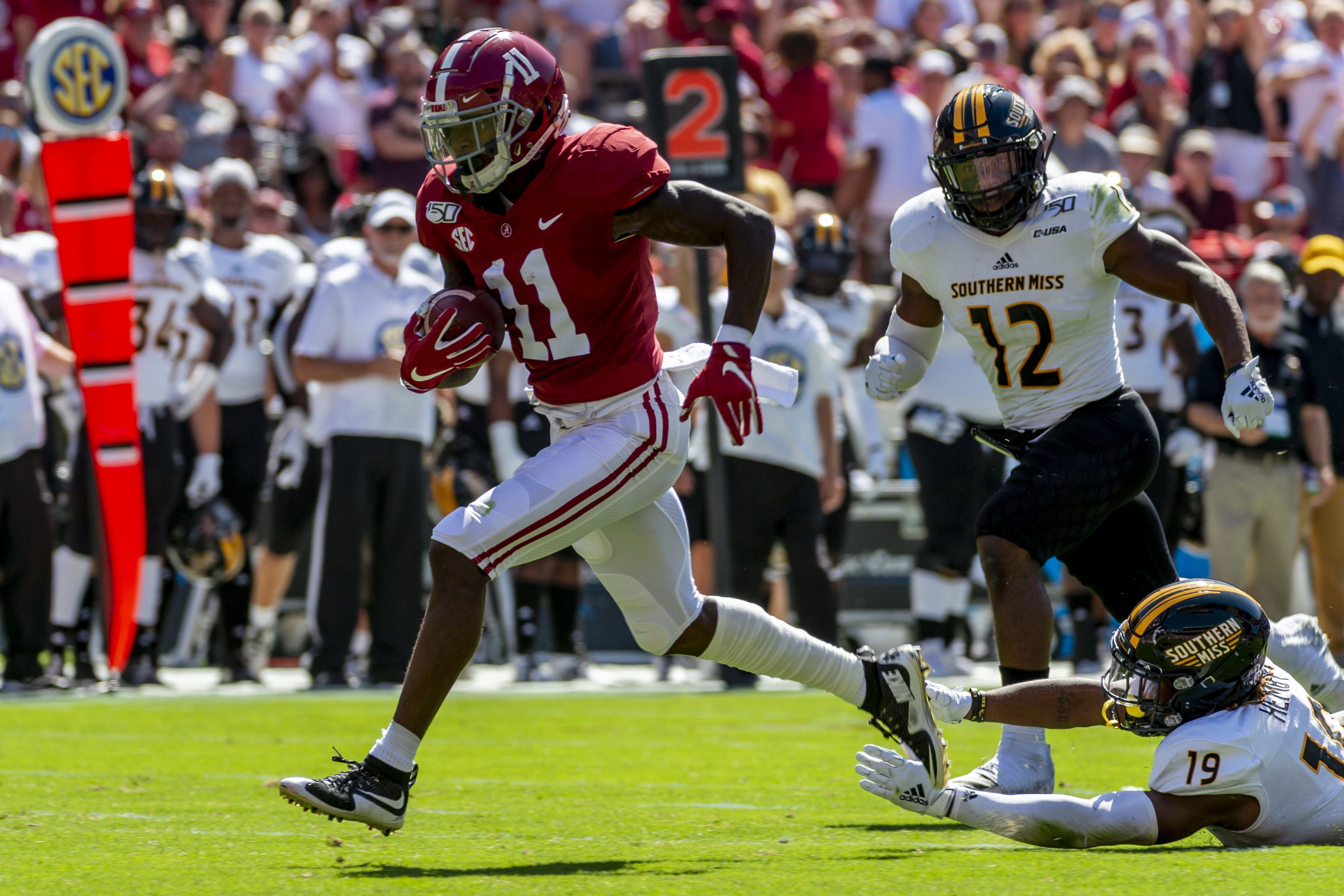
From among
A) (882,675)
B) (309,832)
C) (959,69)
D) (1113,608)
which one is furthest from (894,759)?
(959,69)

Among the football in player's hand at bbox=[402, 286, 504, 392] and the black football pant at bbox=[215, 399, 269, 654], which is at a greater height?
the football in player's hand at bbox=[402, 286, 504, 392]

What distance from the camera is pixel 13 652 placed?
9016 mm

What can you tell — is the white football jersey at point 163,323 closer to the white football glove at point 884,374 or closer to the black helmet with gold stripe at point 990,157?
the white football glove at point 884,374

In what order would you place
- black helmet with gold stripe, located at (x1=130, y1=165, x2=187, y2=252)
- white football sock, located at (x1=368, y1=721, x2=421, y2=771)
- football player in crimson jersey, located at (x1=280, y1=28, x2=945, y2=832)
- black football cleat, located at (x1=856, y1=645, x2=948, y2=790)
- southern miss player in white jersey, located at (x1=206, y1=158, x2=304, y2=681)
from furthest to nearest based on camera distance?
southern miss player in white jersey, located at (x1=206, y1=158, x2=304, y2=681)
black helmet with gold stripe, located at (x1=130, y1=165, x2=187, y2=252)
black football cleat, located at (x1=856, y1=645, x2=948, y2=790)
football player in crimson jersey, located at (x1=280, y1=28, x2=945, y2=832)
white football sock, located at (x1=368, y1=721, x2=421, y2=771)

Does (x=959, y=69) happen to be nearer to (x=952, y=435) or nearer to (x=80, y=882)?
(x=952, y=435)

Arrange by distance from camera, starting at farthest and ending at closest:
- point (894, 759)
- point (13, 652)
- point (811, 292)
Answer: point (811, 292), point (13, 652), point (894, 759)

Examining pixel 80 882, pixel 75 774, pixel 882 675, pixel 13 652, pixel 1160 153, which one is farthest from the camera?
pixel 1160 153

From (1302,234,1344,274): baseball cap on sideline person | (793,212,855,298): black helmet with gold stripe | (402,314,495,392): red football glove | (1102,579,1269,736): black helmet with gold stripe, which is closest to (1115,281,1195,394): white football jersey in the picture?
(1302,234,1344,274): baseball cap on sideline person

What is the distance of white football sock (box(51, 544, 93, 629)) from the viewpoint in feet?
31.0

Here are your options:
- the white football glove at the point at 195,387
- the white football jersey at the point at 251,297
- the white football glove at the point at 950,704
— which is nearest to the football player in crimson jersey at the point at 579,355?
the white football glove at the point at 950,704

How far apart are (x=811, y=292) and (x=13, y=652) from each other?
175 inches

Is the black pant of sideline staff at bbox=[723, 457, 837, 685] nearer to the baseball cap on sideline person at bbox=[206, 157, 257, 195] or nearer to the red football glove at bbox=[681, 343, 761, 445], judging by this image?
the baseball cap on sideline person at bbox=[206, 157, 257, 195]

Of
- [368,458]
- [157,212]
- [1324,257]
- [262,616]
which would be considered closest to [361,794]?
[368,458]

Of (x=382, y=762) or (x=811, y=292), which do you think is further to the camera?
(x=811, y=292)
